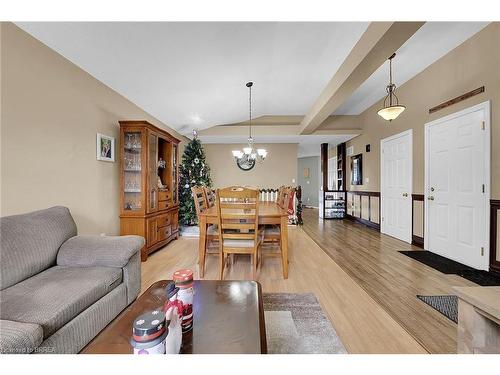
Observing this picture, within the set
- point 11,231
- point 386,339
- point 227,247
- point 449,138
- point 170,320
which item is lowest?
point 386,339

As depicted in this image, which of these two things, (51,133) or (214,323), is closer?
(214,323)

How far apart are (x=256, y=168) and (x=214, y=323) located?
608 cm

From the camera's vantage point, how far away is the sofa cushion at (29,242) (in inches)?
54.2

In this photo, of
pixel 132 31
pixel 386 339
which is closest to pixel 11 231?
pixel 132 31

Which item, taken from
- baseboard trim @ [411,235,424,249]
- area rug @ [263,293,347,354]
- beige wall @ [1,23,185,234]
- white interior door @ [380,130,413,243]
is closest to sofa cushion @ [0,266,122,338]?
beige wall @ [1,23,185,234]

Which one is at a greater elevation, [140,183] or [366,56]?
[366,56]

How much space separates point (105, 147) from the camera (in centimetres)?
286

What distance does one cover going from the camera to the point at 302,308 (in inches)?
73.6

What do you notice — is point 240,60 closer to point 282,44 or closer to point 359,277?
point 282,44

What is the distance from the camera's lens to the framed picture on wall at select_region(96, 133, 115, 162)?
2.74 meters

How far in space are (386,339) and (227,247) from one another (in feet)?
4.99

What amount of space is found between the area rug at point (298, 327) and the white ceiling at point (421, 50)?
3.30 m

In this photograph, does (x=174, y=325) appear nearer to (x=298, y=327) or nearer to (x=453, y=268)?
(x=298, y=327)

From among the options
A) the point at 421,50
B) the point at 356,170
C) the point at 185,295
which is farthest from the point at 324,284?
the point at 356,170
